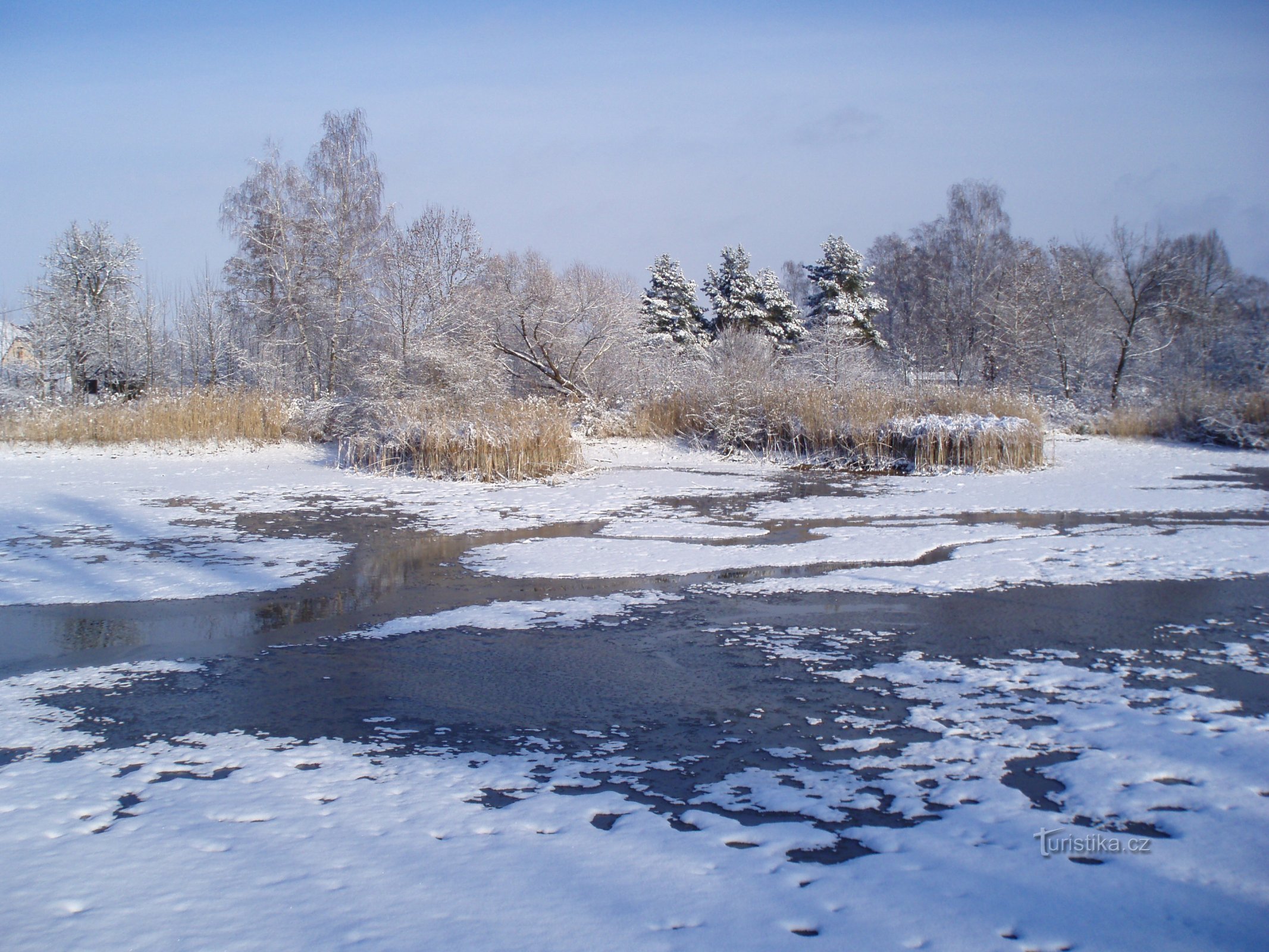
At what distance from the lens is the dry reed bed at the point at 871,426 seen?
1809 centimetres

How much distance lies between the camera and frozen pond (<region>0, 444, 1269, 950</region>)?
9.27 ft

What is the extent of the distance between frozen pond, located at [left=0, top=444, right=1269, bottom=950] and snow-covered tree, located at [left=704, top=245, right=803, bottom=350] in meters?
34.0

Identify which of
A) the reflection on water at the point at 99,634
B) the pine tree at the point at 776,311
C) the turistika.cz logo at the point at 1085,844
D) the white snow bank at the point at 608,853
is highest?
the pine tree at the point at 776,311

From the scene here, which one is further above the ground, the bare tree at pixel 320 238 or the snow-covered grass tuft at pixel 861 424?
the bare tree at pixel 320 238

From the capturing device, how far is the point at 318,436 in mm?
21453

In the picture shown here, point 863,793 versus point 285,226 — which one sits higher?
point 285,226

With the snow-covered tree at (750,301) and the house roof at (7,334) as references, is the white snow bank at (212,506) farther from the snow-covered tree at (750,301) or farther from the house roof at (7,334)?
the snow-covered tree at (750,301)

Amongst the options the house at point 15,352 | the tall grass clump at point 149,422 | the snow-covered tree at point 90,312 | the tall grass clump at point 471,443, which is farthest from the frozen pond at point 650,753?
the house at point 15,352

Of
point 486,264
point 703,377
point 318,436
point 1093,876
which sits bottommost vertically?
point 1093,876

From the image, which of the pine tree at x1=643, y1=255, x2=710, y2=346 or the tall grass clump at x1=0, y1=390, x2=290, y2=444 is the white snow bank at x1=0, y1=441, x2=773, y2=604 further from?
the pine tree at x1=643, y1=255, x2=710, y2=346

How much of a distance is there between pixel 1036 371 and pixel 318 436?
29.2 m

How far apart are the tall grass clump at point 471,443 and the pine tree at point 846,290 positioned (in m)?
27.8

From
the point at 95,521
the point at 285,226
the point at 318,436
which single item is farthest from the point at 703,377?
the point at 95,521

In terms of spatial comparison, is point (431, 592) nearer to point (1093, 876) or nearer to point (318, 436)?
point (1093, 876)
